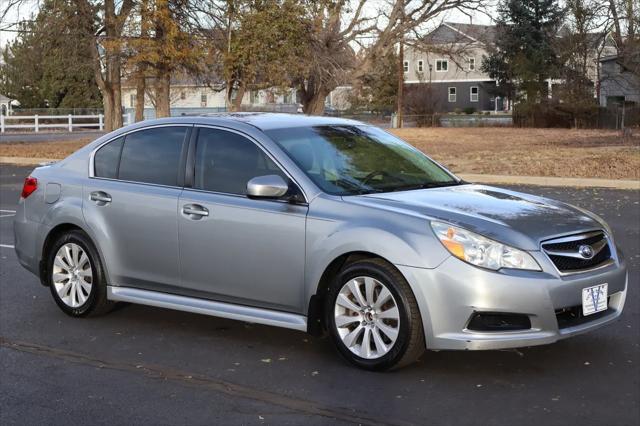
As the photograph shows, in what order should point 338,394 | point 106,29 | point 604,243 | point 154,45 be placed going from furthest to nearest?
1. point 106,29
2. point 154,45
3. point 604,243
4. point 338,394

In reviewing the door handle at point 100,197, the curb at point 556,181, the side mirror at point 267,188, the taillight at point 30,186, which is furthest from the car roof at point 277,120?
the curb at point 556,181

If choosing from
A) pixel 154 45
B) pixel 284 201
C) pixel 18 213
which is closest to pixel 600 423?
pixel 284 201

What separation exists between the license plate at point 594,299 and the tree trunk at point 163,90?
29571mm

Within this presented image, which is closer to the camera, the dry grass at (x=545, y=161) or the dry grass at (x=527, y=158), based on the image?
the dry grass at (x=545, y=161)

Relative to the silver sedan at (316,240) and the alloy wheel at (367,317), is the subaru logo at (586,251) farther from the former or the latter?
the alloy wheel at (367,317)

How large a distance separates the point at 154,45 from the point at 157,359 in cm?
2713

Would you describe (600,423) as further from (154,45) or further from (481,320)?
(154,45)

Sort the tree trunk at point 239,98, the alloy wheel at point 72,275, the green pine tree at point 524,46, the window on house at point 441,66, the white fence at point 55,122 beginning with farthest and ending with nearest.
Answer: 1. the window on house at point 441,66
2. the green pine tree at point 524,46
3. the white fence at point 55,122
4. the tree trunk at point 239,98
5. the alloy wheel at point 72,275

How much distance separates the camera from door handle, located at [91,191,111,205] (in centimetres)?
725

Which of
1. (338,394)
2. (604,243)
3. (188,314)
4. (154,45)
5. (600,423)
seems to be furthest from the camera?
(154,45)

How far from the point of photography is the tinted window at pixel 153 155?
23.1 feet

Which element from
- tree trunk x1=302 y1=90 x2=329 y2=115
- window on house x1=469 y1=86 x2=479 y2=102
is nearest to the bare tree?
tree trunk x1=302 y1=90 x2=329 y2=115

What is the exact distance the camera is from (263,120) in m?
6.96

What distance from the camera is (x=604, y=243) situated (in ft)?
20.1
